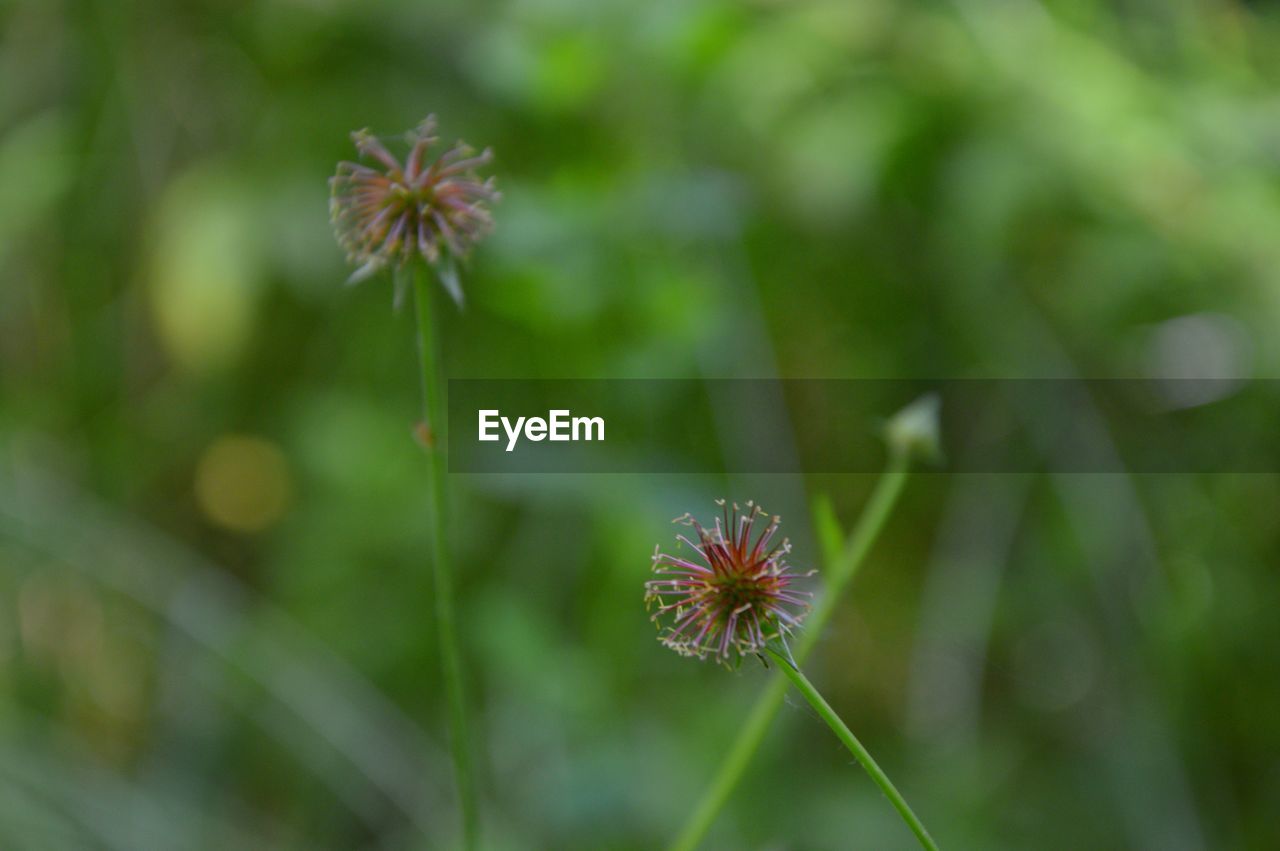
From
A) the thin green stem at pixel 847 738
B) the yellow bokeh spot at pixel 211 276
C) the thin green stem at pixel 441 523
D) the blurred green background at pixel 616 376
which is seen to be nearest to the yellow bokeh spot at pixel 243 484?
the blurred green background at pixel 616 376

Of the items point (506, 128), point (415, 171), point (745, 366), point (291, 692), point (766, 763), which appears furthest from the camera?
point (506, 128)

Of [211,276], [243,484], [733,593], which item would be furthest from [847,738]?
[243,484]

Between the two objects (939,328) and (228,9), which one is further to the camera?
(228,9)

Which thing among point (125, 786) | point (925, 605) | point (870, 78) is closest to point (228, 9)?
point (870, 78)

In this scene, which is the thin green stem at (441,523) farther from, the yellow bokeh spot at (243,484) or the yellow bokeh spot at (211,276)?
the yellow bokeh spot at (243,484)

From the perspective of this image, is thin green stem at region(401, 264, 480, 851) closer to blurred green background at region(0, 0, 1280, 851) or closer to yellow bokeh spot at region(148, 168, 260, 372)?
blurred green background at region(0, 0, 1280, 851)

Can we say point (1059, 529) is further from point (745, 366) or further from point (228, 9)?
point (228, 9)

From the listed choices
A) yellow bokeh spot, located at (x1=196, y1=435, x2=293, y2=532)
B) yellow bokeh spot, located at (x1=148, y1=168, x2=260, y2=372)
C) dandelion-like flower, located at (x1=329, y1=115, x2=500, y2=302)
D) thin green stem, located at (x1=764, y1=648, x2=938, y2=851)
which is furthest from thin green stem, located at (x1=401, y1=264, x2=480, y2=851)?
yellow bokeh spot, located at (x1=196, y1=435, x2=293, y2=532)

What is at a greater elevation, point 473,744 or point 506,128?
point 506,128
